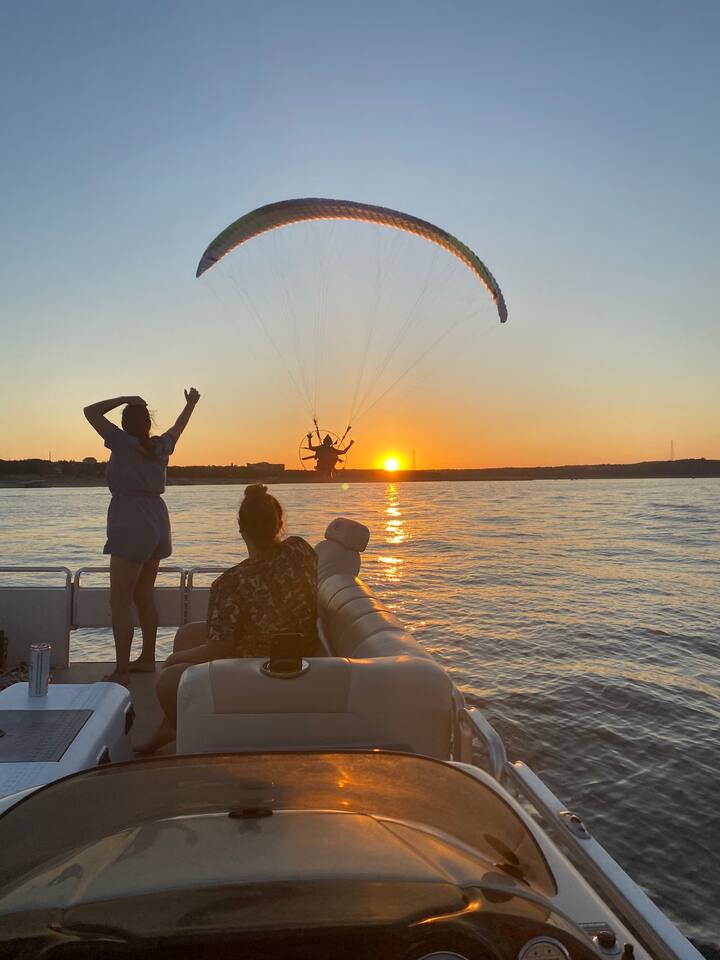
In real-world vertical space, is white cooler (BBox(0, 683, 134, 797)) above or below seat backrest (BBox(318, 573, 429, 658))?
below

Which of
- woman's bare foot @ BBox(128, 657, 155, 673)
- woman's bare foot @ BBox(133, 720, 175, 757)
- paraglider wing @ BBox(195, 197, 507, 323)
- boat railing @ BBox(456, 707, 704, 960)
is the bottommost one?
woman's bare foot @ BBox(128, 657, 155, 673)

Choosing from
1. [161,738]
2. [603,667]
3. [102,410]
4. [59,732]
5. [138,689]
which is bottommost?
[603,667]

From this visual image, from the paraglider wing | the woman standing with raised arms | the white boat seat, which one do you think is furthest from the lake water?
the paraglider wing

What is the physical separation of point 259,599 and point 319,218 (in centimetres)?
820

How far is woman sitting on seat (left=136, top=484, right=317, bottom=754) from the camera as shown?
3.49 meters

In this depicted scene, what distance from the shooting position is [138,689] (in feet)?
18.4

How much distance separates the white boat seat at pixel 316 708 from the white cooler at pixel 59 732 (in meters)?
0.57

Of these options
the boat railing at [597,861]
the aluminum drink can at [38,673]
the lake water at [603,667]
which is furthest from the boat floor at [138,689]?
the lake water at [603,667]

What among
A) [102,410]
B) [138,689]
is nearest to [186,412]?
[102,410]

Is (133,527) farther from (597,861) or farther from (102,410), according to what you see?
(597,861)

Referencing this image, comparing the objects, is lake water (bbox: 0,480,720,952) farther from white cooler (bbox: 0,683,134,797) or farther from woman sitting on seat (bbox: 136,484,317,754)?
white cooler (bbox: 0,683,134,797)

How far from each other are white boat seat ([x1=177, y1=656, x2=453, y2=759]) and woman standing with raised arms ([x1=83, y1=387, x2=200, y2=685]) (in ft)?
9.77

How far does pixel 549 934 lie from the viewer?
4.05 feet

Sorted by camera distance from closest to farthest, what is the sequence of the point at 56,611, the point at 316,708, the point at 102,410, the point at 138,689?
the point at 316,708, the point at 102,410, the point at 138,689, the point at 56,611
